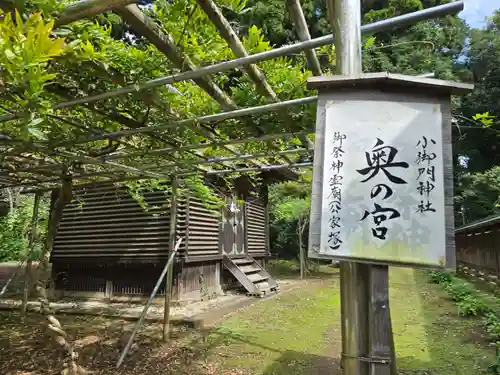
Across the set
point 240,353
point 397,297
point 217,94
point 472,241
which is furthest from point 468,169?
point 217,94

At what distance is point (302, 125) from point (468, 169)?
29620 mm

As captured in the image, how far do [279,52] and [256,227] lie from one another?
39.0 feet

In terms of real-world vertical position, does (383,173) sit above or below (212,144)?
below

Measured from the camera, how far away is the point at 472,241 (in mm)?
17031

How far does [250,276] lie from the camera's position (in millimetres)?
11609

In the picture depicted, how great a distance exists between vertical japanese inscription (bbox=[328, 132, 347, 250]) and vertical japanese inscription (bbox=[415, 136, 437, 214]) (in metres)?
0.43

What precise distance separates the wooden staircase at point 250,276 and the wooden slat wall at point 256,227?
1.07 m

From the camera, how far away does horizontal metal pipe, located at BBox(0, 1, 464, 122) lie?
2238 mm

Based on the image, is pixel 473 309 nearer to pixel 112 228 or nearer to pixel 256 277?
pixel 256 277

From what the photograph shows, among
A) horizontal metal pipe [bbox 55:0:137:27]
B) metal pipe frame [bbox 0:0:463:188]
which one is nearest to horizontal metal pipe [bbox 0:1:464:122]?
metal pipe frame [bbox 0:0:463:188]

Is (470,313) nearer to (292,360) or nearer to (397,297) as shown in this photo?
(397,297)

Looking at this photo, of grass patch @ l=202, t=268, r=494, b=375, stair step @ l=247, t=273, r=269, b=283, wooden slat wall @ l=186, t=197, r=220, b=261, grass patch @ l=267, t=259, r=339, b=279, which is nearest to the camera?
grass patch @ l=202, t=268, r=494, b=375

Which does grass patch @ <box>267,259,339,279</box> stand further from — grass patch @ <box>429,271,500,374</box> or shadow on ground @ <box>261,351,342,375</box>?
shadow on ground @ <box>261,351,342,375</box>

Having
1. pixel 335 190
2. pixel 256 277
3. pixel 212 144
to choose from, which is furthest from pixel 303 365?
pixel 256 277
